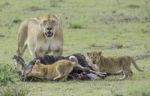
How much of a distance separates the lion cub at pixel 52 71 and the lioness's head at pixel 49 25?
3.29ft

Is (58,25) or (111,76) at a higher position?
(58,25)

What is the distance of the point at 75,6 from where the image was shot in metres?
29.9

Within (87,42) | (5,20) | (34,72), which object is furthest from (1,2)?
(34,72)

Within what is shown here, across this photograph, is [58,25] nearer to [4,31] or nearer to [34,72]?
[34,72]

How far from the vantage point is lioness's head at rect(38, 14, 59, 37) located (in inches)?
585

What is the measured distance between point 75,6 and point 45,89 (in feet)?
54.7

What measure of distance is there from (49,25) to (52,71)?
3.98 feet

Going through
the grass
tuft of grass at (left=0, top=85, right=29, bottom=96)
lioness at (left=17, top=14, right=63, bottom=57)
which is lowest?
the grass

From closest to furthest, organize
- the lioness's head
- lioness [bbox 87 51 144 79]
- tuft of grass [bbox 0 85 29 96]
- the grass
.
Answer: tuft of grass [bbox 0 85 29 96], the grass, lioness [bbox 87 51 144 79], the lioness's head

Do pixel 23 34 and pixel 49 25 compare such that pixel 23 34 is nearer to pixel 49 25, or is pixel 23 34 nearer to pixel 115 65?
pixel 49 25

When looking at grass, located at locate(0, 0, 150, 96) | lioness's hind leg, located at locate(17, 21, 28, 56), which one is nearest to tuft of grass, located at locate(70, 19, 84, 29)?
grass, located at locate(0, 0, 150, 96)

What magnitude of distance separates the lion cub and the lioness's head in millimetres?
1003

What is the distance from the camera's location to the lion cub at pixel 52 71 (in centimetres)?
1402

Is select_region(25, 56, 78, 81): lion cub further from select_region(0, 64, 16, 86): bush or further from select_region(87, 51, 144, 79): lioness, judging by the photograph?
select_region(0, 64, 16, 86): bush
